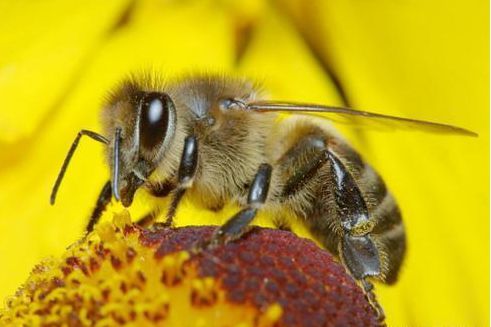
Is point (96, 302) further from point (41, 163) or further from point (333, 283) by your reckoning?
point (41, 163)

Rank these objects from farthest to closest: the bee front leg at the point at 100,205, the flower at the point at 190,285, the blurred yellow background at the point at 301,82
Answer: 1. the blurred yellow background at the point at 301,82
2. the bee front leg at the point at 100,205
3. the flower at the point at 190,285

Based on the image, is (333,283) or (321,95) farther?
(321,95)

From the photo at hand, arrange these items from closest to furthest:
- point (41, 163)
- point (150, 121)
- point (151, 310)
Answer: point (151, 310) → point (150, 121) → point (41, 163)

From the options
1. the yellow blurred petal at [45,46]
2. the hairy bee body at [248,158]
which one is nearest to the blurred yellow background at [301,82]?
the yellow blurred petal at [45,46]

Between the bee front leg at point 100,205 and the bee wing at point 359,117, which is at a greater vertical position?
the bee wing at point 359,117

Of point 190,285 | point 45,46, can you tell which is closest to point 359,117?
point 190,285

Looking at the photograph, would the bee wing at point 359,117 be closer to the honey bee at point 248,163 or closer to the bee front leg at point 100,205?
the honey bee at point 248,163

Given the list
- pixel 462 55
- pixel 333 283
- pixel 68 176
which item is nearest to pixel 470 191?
pixel 462 55

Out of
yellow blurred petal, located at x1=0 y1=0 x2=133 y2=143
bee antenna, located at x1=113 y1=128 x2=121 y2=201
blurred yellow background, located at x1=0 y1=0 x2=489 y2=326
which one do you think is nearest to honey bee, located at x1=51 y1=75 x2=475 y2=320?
bee antenna, located at x1=113 y1=128 x2=121 y2=201

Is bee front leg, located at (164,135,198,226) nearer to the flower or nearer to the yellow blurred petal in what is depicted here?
the flower
